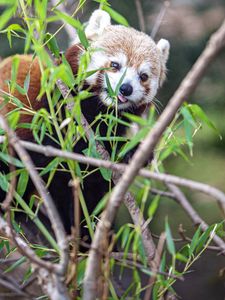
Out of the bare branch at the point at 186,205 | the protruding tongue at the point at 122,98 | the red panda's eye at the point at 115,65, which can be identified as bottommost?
the protruding tongue at the point at 122,98

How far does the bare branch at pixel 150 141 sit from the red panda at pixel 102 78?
1.56 meters

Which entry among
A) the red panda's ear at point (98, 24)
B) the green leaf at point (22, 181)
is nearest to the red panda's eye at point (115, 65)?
the red panda's ear at point (98, 24)

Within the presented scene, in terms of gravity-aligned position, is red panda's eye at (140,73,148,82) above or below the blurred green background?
above

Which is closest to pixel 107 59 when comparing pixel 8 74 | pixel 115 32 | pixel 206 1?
pixel 115 32

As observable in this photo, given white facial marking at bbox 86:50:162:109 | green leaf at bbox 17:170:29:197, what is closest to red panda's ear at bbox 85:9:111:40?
white facial marking at bbox 86:50:162:109

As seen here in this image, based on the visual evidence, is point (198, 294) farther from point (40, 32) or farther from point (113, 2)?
point (40, 32)

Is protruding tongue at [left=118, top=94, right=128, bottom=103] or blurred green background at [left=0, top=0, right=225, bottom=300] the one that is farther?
blurred green background at [left=0, top=0, right=225, bottom=300]

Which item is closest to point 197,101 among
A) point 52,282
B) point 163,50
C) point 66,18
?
point 163,50

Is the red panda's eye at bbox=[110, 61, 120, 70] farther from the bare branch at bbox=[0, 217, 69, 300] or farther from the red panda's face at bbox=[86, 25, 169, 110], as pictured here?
the bare branch at bbox=[0, 217, 69, 300]

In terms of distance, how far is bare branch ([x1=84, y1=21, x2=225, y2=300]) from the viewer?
1.66m

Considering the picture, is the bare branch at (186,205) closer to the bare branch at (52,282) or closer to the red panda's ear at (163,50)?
the bare branch at (52,282)

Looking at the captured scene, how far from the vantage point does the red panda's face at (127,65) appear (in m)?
3.58

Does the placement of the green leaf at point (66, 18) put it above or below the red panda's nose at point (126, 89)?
above

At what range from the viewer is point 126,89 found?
11.6ft
